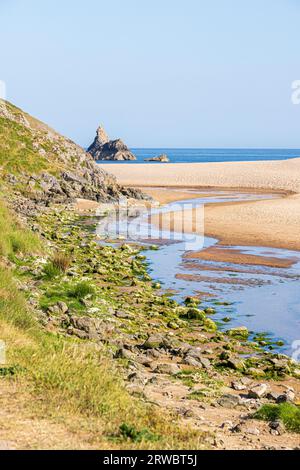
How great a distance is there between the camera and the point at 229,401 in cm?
1081

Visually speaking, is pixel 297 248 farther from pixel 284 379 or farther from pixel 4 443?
pixel 4 443

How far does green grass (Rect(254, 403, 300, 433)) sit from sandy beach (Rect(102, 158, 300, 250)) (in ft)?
64.9

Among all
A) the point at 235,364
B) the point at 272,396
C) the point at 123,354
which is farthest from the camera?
the point at 235,364

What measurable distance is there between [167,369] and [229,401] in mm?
2028

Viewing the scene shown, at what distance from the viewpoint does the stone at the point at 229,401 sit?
10684 millimetres

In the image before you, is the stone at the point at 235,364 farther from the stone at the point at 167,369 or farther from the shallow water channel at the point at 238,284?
the shallow water channel at the point at 238,284

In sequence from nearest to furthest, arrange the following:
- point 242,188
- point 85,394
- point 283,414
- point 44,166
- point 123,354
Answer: point 85,394
point 283,414
point 123,354
point 44,166
point 242,188

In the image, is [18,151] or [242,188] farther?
[242,188]

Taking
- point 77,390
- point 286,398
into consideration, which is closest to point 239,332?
point 286,398

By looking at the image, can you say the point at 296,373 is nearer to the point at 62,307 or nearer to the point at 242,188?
the point at 62,307

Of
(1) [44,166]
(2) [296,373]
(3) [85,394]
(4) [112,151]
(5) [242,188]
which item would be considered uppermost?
(4) [112,151]

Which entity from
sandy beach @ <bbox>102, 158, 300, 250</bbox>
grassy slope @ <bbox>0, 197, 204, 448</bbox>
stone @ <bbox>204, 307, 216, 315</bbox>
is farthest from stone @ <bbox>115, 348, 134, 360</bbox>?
sandy beach @ <bbox>102, 158, 300, 250</bbox>

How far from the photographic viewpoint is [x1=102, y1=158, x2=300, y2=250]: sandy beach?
109 feet

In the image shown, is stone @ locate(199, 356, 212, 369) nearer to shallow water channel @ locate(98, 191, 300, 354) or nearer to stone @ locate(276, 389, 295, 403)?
stone @ locate(276, 389, 295, 403)
